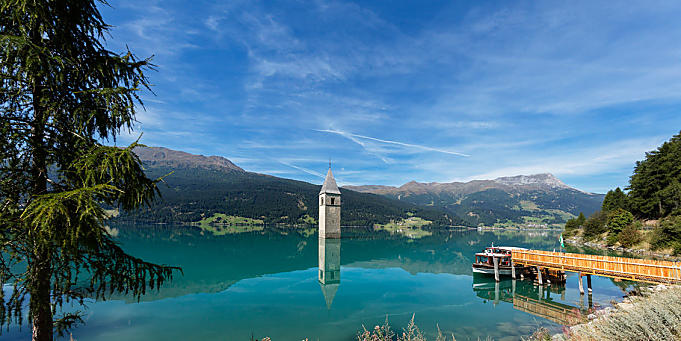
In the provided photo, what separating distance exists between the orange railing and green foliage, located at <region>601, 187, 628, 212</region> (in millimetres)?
51414

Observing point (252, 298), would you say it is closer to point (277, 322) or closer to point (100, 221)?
point (277, 322)

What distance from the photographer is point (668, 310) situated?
7246 mm

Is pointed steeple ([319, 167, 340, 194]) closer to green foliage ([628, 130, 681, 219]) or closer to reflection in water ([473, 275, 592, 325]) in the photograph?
reflection in water ([473, 275, 592, 325])

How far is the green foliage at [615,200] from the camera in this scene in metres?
63.1

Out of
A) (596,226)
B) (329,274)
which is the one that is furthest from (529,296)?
(596,226)

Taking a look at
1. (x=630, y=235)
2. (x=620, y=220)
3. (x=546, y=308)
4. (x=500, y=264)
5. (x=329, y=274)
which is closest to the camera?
(x=546, y=308)

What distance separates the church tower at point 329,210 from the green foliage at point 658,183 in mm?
59145

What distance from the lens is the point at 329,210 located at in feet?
238

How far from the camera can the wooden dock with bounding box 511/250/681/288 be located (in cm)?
1958

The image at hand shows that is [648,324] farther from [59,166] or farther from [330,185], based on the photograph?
[330,185]

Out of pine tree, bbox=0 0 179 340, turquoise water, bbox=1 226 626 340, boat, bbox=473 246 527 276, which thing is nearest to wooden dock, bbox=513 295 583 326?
turquoise water, bbox=1 226 626 340

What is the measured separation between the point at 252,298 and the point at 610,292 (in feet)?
100

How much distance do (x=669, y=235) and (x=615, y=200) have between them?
33.0 m

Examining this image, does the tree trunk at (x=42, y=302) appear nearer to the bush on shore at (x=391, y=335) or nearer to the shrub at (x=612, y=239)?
the bush on shore at (x=391, y=335)
